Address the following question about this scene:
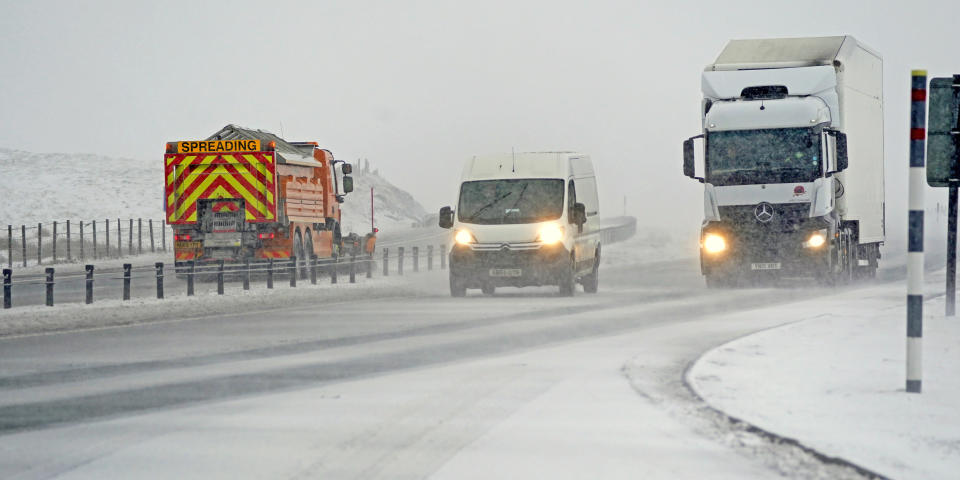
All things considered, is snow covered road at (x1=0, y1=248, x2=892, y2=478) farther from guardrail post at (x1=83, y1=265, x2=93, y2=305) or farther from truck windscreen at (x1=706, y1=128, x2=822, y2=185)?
truck windscreen at (x1=706, y1=128, x2=822, y2=185)

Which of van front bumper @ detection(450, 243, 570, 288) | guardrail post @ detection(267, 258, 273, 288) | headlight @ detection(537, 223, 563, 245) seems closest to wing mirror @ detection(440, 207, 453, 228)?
van front bumper @ detection(450, 243, 570, 288)

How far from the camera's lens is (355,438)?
8.07 metres

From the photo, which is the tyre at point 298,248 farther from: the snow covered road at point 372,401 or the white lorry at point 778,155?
the snow covered road at point 372,401

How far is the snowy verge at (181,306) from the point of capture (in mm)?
19234

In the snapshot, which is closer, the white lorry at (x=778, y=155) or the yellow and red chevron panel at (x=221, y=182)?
the white lorry at (x=778, y=155)

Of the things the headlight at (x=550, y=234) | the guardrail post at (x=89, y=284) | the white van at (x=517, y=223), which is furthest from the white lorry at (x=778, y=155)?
the guardrail post at (x=89, y=284)

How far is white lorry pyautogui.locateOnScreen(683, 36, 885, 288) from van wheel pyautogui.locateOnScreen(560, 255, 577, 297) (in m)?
3.08

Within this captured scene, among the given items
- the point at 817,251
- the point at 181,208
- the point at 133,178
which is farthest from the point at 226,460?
the point at 133,178

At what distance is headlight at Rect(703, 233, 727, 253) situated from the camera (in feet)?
86.1

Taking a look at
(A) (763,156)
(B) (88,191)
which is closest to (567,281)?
(A) (763,156)

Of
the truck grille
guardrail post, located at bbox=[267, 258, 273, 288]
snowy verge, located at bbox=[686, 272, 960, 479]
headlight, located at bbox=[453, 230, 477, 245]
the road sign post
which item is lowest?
snowy verge, located at bbox=[686, 272, 960, 479]

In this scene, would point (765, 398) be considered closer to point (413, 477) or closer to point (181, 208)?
A: point (413, 477)

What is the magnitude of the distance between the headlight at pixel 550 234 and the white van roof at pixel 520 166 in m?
1.20

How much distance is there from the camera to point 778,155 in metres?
25.1
